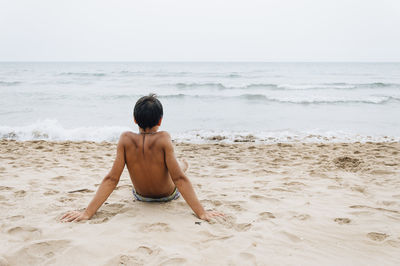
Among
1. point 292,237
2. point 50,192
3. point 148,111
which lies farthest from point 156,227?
point 50,192

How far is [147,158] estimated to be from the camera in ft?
8.82

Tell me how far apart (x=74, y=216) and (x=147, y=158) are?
0.82 metres

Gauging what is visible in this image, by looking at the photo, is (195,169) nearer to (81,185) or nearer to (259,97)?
(81,185)

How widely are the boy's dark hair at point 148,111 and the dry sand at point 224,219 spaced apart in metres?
0.87

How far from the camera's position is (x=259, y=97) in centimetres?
1723

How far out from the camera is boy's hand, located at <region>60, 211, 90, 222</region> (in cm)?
256

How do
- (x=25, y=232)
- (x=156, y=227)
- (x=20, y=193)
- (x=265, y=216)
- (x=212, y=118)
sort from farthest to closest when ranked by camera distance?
(x=212, y=118), (x=20, y=193), (x=265, y=216), (x=156, y=227), (x=25, y=232)

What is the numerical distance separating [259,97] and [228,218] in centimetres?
1516

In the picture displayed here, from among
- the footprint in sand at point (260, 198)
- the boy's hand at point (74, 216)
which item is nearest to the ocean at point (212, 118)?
the footprint in sand at point (260, 198)

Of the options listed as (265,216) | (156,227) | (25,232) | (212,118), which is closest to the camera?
(25,232)

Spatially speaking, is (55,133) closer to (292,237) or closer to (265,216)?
(265,216)

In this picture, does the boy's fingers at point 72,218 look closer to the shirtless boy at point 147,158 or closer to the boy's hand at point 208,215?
the shirtless boy at point 147,158

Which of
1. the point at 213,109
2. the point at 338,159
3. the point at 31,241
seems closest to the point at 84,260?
the point at 31,241

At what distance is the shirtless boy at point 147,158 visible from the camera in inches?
102
